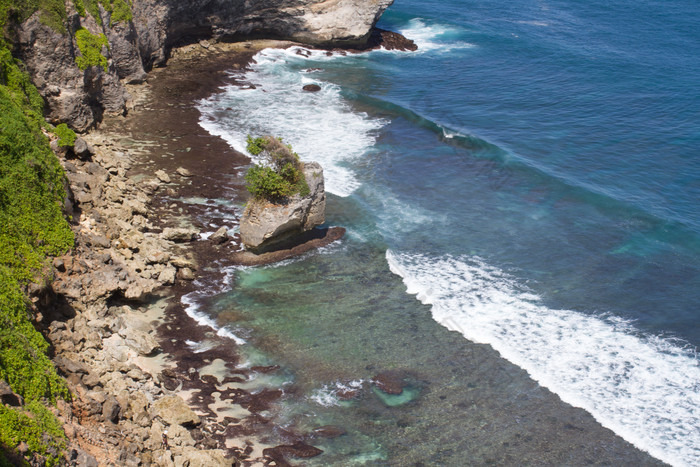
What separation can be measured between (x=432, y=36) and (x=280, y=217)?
4463 cm

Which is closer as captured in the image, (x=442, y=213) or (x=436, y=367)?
(x=436, y=367)

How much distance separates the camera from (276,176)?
Answer: 24703 mm

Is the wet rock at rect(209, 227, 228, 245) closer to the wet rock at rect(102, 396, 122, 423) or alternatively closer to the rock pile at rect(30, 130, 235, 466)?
the rock pile at rect(30, 130, 235, 466)

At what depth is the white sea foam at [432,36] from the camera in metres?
59.5

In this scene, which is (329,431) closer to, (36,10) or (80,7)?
(36,10)

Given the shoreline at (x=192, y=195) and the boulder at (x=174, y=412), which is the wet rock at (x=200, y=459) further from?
the boulder at (x=174, y=412)

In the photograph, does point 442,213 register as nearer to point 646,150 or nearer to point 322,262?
point 322,262

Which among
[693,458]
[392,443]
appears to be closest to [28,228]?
[392,443]

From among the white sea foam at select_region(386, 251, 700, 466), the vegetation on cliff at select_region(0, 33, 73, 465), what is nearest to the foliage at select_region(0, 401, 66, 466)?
the vegetation on cliff at select_region(0, 33, 73, 465)

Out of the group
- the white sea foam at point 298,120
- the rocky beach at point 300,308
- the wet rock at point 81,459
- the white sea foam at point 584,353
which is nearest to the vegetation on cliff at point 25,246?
the rocky beach at point 300,308

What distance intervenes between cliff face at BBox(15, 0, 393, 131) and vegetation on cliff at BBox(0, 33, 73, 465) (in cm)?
289

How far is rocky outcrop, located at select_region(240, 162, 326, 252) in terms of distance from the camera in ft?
81.5

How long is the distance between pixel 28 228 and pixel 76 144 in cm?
856

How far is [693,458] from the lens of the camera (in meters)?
17.8
